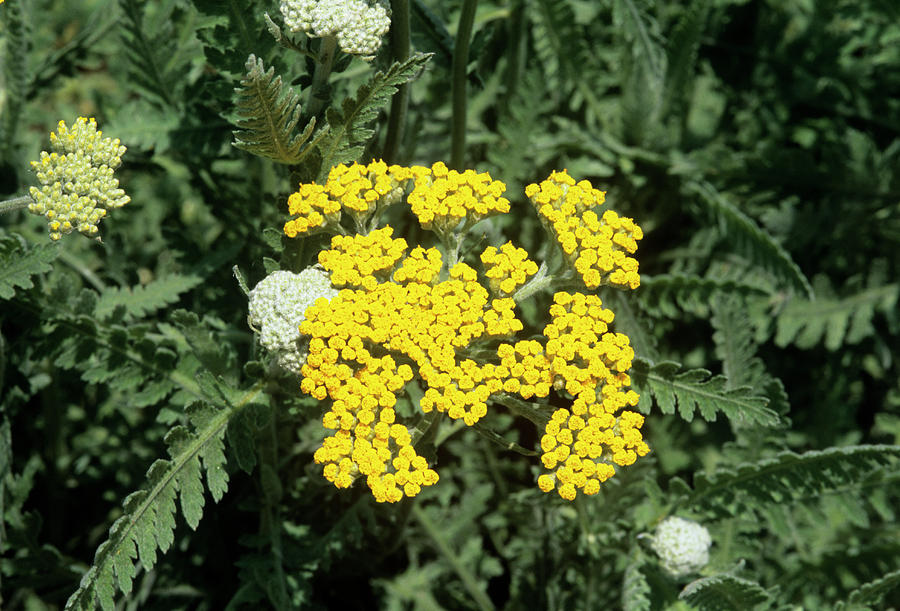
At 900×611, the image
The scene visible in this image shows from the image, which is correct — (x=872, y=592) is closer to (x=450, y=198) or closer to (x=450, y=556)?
(x=450, y=556)

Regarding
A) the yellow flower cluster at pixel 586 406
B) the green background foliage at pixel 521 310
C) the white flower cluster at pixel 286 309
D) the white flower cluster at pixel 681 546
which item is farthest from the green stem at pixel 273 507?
the white flower cluster at pixel 681 546

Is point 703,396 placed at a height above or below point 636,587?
above

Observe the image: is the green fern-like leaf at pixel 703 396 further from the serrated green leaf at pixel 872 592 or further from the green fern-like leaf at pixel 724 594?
the serrated green leaf at pixel 872 592

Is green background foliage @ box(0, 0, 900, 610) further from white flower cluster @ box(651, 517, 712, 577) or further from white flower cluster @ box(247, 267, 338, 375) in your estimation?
white flower cluster @ box(247, 267, 338, 375)

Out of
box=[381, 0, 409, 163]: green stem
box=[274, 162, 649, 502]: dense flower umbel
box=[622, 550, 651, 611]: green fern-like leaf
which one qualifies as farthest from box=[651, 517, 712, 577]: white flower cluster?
box=[381, 0, 409, 163]: green stem

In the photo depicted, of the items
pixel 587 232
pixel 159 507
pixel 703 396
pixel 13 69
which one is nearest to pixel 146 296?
pixel 13 69
